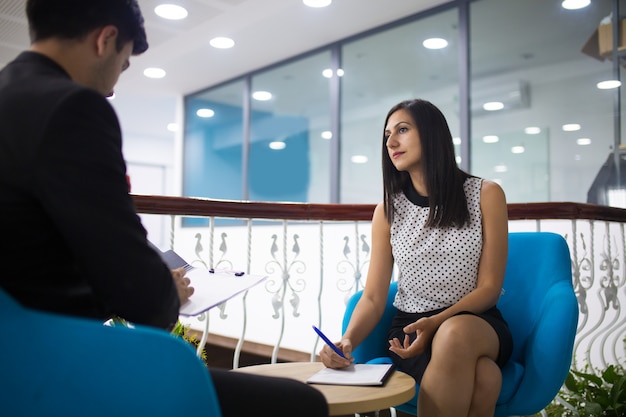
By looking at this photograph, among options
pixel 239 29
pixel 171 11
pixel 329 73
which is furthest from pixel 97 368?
pixel 329 73

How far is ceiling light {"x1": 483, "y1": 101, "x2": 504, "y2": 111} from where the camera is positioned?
487 cm

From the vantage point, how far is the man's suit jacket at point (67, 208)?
33.6 inches

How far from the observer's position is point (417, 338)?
5.31 feet

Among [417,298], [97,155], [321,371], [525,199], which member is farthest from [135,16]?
[525,199]

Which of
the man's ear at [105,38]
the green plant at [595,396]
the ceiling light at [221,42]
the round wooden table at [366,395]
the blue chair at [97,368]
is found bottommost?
the green plant at [595,396]

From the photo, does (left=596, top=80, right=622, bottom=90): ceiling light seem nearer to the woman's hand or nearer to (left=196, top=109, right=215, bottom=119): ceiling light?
the woman's hand

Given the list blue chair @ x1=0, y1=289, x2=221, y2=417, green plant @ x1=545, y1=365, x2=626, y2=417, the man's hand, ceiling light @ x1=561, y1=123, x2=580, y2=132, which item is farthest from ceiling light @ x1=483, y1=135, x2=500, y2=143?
blue chair @ x1=0, y1=289, x2=221, y2=417

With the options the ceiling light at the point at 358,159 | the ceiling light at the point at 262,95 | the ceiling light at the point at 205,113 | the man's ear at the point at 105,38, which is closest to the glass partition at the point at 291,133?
the ceiling light at the point at 262,95

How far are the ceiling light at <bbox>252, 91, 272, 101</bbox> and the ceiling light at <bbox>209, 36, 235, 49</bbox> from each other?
0.90 metres

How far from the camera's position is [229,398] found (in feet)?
3.44

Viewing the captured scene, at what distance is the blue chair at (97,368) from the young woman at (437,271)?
2.44 ft

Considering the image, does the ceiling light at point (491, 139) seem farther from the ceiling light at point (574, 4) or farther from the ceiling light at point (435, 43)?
the ceiling light at point (574, 4)

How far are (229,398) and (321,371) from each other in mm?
479

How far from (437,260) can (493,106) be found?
11.2ft
